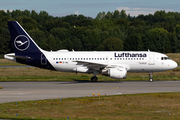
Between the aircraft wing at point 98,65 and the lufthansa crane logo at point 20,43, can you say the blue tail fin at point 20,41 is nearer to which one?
the lufthansa crane logo at point 20,43

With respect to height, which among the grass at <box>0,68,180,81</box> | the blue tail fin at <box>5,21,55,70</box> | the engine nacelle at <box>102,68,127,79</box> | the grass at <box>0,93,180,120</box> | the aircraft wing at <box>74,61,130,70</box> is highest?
the blue tail fin at <box>5,21,55,70</box>

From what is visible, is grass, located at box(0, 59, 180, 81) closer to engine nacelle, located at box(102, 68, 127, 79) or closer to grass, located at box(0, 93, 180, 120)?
engine nacelle, located at box(102, 68, 127, 79)

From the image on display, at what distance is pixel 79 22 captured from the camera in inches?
7077

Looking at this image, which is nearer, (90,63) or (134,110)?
(134,110)

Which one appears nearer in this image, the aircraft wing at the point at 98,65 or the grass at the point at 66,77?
the aircraft wing at the point at 98,65

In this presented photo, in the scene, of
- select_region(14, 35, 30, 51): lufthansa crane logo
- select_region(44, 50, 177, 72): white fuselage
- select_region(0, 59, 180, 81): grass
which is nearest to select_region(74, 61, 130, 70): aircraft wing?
select_region(44, 50, 177, 72): white fuselage

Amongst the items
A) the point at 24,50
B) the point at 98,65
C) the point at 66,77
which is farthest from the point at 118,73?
the point at 24,50

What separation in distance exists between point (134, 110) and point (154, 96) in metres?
6.44

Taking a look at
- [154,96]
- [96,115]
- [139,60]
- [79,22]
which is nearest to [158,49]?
[79,22]

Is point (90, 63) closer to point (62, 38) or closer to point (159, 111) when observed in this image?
point (159, 111)

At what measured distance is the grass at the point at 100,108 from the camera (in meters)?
17.5

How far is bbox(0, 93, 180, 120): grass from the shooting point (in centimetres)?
1745

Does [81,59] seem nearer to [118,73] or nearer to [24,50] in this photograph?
[118,73]

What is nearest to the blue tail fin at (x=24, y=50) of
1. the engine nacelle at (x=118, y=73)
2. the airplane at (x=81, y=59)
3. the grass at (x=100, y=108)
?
the airplane at (x=81, y=59)
